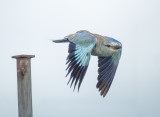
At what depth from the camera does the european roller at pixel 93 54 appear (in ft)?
16.4

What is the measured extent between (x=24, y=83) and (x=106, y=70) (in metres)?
1.34

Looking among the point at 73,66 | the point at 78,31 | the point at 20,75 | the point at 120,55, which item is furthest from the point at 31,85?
the point at 120,55

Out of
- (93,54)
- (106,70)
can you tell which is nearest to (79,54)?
(93,54)

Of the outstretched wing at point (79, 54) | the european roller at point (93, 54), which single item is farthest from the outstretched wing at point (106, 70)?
the outstretched wing at point (79, 54)

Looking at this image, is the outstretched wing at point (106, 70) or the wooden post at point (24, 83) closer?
the wooden post at point (24, 83)

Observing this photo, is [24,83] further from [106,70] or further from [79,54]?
[106,70]

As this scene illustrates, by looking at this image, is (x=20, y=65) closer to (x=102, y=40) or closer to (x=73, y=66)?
(x=73, y=66)

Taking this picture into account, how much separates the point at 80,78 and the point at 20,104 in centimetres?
74

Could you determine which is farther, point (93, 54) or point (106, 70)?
point (106, 70)

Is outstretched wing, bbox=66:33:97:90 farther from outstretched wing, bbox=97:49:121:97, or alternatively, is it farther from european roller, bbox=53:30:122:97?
outstretched wing, bbox=97:49:121:97

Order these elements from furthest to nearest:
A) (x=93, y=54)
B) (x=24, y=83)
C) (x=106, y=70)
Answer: (x=106, y=70) → (x=93, y=54) → (x=24, y=83)

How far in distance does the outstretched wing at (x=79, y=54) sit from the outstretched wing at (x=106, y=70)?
1.81 ft

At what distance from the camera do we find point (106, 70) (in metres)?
5.87

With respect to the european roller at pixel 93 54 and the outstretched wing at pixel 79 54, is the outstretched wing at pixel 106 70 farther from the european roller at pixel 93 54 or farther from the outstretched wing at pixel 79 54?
the outstretched wing at pixel 79 54
